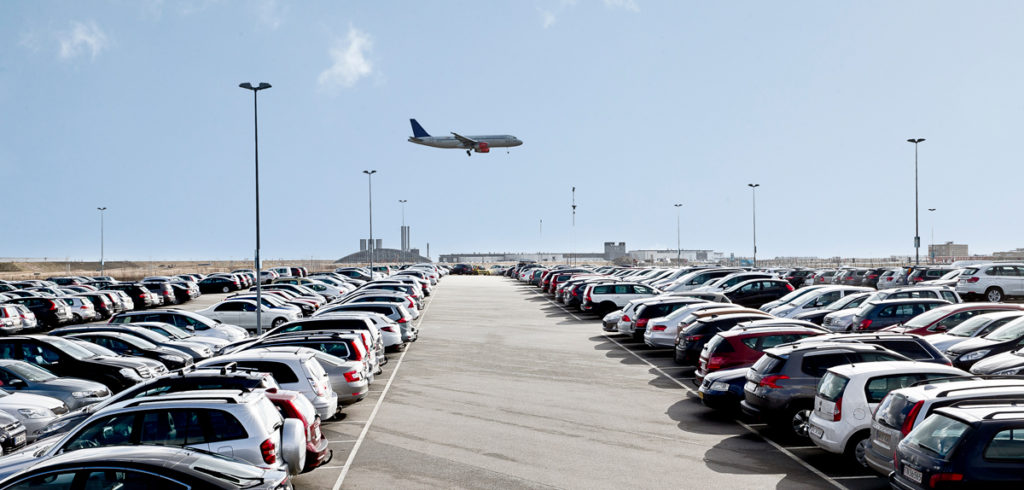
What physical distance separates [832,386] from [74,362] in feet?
45.1

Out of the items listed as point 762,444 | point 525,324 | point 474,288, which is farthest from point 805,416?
point 474,288

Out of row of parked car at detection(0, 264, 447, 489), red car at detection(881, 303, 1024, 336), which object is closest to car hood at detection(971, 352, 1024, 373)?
red car at detection(881, 303, 1024, 336)

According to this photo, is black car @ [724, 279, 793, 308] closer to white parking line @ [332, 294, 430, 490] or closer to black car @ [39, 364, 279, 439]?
white parking line @ [332, 294, 430, 490]

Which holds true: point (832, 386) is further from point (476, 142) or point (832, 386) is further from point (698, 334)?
point (476, 142)

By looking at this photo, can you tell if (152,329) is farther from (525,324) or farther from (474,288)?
(474,288)

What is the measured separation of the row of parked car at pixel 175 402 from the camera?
6891 mm

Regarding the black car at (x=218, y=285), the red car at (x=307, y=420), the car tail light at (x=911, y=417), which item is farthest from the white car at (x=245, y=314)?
the black car at (x=218, y=285)

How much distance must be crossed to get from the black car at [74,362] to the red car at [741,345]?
1084 centimetres

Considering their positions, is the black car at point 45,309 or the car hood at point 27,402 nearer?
the car hood at point 27,402

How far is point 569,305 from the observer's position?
39.6 meters

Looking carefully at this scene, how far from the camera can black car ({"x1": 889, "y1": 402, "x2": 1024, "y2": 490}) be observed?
24.5 feet

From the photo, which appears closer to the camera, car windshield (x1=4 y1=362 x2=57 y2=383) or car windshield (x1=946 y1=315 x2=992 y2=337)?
car windshield (x1=4 y1=362 x2=57 y2=383)

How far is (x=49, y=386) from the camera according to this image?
1432 cm

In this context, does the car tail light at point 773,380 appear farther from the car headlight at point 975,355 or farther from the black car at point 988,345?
the car headlight at point 975,355
